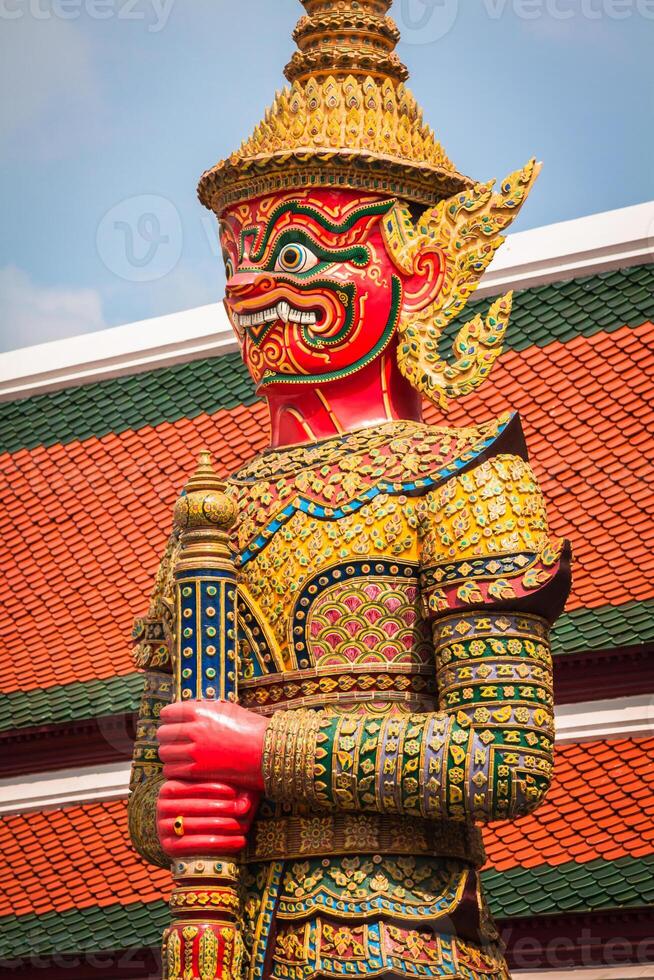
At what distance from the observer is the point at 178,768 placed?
15.7ft

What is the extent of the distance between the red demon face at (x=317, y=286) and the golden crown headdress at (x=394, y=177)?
0.15 ft

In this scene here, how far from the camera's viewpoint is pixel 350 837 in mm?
4793

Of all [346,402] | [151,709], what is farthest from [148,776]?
[346,402]

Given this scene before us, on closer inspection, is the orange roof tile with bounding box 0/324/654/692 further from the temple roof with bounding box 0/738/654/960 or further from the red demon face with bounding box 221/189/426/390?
the red demon face with bounding box 221/189/426/390

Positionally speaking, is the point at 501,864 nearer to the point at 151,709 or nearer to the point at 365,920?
the point at 151,709

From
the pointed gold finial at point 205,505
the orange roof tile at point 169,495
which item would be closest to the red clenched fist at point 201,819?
the pointed gold finial at point 205,505

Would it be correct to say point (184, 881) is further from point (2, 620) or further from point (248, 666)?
point (2, 620)

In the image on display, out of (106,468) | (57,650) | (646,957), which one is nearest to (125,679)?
(57,650)

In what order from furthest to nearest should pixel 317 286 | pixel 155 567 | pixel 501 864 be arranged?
pixel 155 567 < pixel 501 864 < pixel 317 286

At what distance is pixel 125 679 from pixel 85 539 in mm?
1088

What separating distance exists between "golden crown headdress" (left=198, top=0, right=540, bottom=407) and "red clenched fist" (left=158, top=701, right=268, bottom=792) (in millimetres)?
1020

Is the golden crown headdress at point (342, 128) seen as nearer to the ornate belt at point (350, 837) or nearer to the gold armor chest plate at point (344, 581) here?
the gold armor chest plate at point (344, 581)

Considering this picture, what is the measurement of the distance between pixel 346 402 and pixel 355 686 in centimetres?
81

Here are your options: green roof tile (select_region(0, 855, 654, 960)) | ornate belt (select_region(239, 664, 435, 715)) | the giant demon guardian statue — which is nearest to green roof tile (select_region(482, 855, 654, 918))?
green roof tile (select_region(0, 855, 654, 960))
